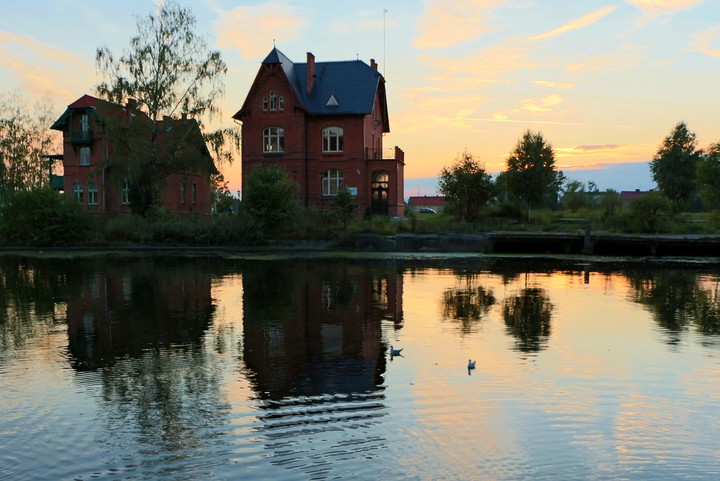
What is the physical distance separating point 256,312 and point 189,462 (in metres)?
8.99

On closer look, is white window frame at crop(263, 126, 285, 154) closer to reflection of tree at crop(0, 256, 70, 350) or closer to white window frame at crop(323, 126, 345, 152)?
white window frame at crop(323, 126, 345, 152)

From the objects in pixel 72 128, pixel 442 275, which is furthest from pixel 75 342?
pixel 72 128

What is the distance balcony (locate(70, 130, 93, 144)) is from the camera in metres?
54.6

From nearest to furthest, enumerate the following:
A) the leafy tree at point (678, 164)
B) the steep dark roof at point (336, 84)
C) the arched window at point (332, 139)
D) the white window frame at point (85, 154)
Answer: the steep dark roof at point (336, 84)
the arched window at point (332, 139)
the white window frame at point (85, 154)
the leafy tree at point (678, 164)

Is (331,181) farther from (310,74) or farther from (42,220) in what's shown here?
(42,220)

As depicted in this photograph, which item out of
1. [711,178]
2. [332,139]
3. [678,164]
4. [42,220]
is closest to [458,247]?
[332,139]

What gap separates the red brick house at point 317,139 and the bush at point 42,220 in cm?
1390

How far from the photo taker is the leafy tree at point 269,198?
38969 mm

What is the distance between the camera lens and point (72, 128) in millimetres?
55469

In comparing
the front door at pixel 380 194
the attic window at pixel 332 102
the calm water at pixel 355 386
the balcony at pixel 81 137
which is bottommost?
the calm water at pixel 355 386

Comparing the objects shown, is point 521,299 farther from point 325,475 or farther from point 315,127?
point 315,127

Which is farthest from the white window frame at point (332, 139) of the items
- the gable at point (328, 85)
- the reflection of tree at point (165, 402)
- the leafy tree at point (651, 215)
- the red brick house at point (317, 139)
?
the reflection of tree at point (165, 402)

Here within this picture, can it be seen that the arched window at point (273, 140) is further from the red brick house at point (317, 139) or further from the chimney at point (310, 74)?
the chimney at point (310, 74)

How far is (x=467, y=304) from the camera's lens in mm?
17062
